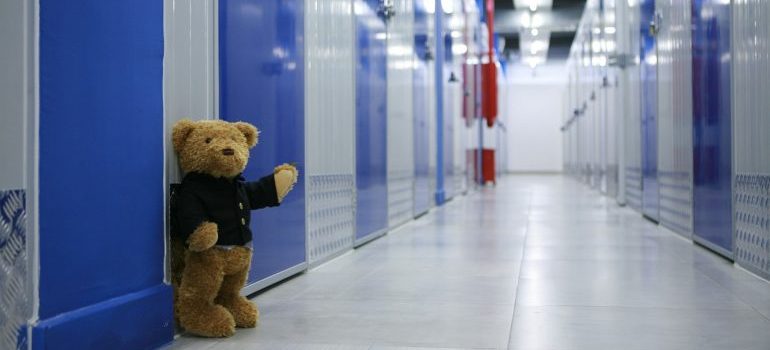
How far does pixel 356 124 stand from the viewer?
5855 millimetres

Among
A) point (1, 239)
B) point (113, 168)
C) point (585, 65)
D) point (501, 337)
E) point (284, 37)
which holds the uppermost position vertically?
point (585, 65)

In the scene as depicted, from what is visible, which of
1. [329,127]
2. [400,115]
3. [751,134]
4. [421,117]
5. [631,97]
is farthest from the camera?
[631,97]

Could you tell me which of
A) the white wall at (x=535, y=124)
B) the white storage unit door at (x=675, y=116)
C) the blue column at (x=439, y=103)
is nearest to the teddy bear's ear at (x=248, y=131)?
the white storage unit door at (x=675, y=116)

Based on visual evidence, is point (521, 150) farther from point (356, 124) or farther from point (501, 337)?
point (501, 337)

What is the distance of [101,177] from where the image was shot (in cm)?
231

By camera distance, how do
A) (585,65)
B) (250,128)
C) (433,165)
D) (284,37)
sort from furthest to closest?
(585,65) → (433,165) → (284,37) → (250,128)

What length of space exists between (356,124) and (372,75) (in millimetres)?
712

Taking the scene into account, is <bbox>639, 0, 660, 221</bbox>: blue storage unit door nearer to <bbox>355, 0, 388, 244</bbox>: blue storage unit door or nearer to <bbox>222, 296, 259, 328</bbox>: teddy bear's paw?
<bbox>355, 0, 388, 244</bbox>: blue storage unit door

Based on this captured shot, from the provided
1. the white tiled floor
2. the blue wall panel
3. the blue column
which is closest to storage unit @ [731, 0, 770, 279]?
the white tiled floor

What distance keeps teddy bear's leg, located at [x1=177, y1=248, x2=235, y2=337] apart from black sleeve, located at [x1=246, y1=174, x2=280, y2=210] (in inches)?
11.0

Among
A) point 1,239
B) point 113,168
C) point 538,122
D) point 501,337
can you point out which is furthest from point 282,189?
point 538,122

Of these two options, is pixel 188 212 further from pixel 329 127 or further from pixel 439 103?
pixel 439 103

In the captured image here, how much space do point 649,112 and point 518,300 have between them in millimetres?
5321

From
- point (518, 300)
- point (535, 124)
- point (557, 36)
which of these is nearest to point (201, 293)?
point (518, 300)
